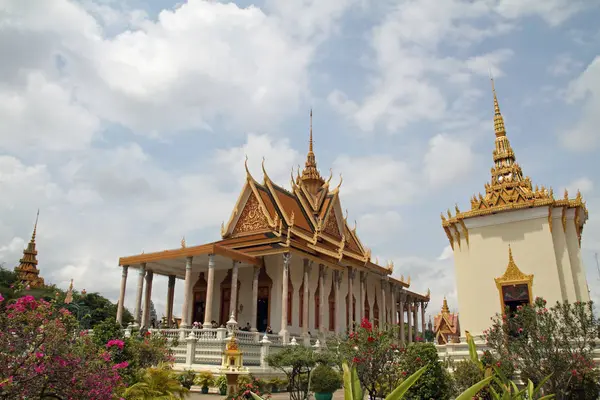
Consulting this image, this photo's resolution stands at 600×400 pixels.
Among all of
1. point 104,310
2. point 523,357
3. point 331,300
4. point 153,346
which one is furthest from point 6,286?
point 523,357

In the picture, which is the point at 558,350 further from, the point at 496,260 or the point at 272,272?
the point at 272,272

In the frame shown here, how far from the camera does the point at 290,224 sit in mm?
22172

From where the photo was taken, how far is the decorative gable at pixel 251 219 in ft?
76.8

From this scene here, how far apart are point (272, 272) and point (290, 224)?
Answer: 90.8 inches

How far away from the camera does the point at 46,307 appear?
5.55 m

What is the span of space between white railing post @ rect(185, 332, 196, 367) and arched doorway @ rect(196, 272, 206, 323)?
24.0ft

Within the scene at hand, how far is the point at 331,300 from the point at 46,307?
64.4 ft

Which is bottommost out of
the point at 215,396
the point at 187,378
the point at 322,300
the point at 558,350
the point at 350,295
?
the point at 215,396

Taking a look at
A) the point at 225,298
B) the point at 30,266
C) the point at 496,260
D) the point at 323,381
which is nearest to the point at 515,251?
the point at 496,260

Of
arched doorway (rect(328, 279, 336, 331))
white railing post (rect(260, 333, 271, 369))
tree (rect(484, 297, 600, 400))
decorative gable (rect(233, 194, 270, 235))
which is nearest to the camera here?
tree (rect(484, 297, 600, 400))

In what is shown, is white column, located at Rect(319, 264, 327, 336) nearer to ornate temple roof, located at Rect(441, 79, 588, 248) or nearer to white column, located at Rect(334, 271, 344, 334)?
white column, located at Rect(334, 271, 344, 334)

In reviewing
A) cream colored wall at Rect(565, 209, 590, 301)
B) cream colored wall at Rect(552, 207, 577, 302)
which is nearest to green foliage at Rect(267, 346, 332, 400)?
cream colored wall at Rect(552, 207, 577, 302)

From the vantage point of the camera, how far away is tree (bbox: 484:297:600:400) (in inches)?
367

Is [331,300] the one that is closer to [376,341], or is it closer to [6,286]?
[376,341]
